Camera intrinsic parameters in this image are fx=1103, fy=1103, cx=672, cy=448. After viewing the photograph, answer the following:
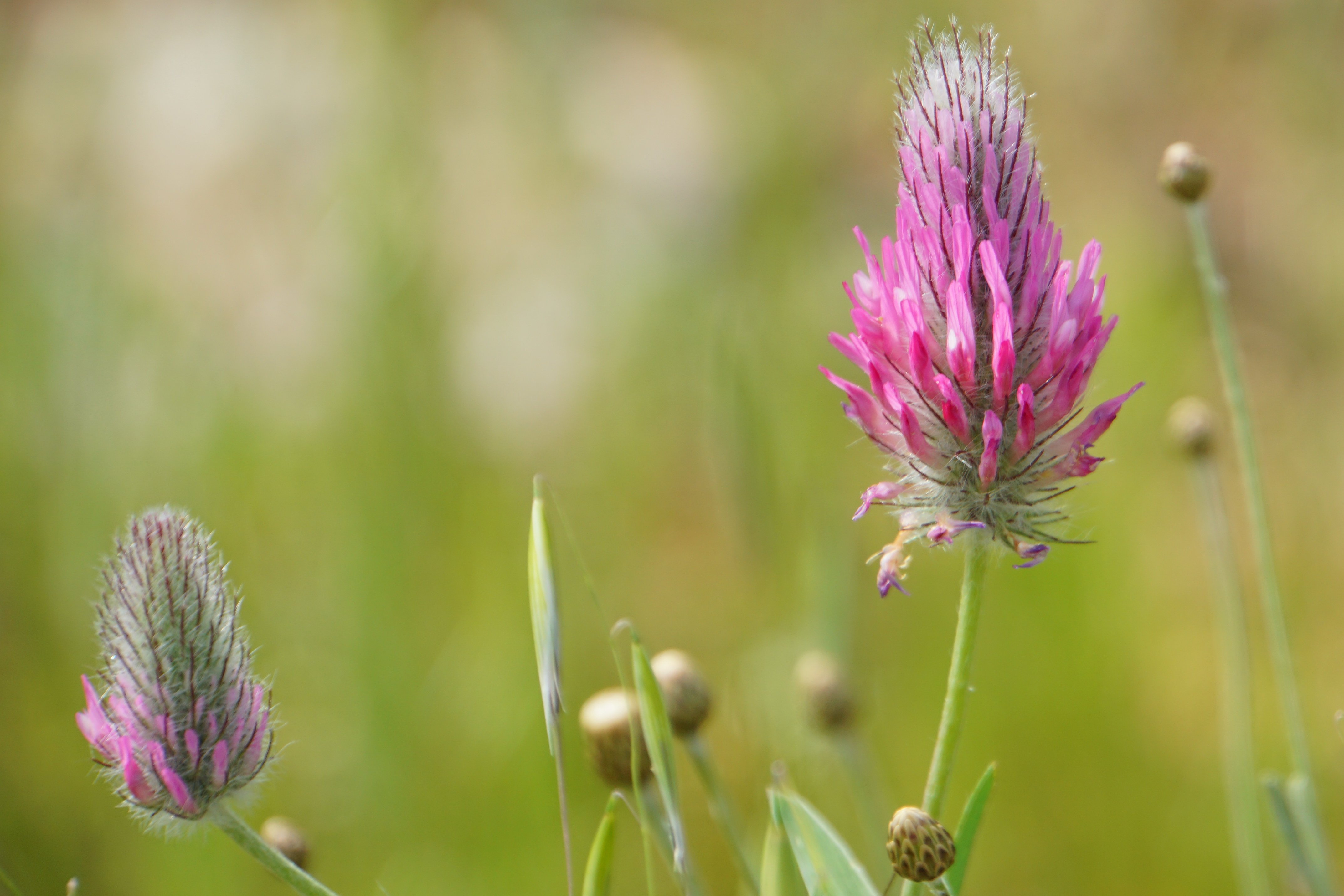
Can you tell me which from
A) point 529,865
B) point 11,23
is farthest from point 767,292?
point 11,23

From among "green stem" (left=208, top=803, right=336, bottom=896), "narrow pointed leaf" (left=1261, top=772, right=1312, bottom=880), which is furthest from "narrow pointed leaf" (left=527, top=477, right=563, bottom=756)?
"narrow pointed leaf" (left=1261, top=772, right=1312, bottom=880)

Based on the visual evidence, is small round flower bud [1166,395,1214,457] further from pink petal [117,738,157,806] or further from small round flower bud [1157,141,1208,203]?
pink petal [117,738,157,806]

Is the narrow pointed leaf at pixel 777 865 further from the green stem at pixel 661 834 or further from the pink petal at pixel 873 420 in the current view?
the pink petal at pixel 873 420

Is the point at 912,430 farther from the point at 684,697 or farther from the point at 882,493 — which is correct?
the point at 684,697

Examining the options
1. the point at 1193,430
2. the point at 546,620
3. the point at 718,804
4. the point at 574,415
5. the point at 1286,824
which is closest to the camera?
the point at 546,620

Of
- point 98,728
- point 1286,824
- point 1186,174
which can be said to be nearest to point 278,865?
point 98,728
